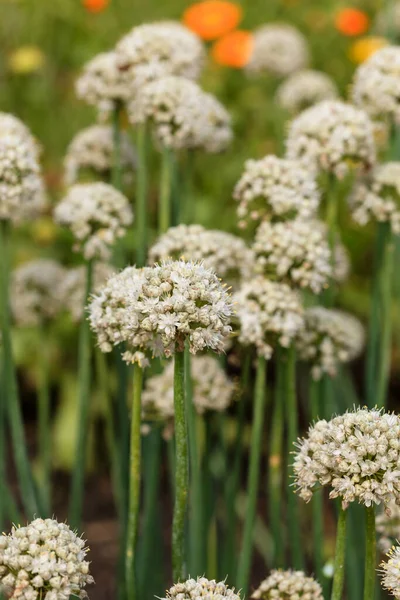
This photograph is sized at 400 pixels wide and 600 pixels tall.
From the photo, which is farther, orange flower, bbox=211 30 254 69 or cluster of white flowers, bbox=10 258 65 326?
orange flower, bbox=211 30 254 69

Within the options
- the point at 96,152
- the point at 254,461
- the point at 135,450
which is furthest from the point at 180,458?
the point at 96,152

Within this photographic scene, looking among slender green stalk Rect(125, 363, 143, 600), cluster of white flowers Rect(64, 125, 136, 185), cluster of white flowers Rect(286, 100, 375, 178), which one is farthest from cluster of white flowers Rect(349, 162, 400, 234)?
slender green stalk Rect(125, 363, 143, 600)

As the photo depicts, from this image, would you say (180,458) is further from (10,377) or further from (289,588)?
(10,377)

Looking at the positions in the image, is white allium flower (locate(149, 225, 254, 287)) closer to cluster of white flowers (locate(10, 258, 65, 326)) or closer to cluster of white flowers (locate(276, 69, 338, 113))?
cluster of white flowers (locate(10, 258, 65, 326))

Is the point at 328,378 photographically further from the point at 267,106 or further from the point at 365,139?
the point at 267,106

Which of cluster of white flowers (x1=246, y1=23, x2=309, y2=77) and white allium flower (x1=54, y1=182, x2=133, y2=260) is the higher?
cluster of white flowers (x1=246, y1=23, x2=309, y2=77)

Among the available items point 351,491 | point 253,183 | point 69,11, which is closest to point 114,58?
point 253,183

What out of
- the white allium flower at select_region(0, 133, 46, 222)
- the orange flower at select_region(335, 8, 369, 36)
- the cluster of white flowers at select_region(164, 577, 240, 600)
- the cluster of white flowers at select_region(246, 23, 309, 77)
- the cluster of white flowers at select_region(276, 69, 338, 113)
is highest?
the orange flower at select_region(335, 8, 369, 36)
